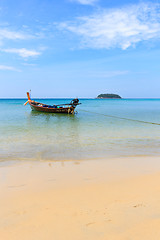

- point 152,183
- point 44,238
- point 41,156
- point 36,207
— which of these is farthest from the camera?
point 41,156

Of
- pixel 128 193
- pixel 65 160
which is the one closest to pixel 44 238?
pixel 128 193

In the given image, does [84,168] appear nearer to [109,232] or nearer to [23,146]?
[109,232]

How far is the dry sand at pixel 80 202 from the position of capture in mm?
2783

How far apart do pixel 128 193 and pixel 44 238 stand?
2.04 metres

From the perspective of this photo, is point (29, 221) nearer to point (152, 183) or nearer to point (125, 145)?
point (152, 183)

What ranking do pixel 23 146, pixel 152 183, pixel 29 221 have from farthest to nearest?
1. pixel 23 146
2. pixel 152 183
3. pixel 29 221

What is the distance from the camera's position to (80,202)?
3613 mm

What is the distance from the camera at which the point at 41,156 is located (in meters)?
7.28

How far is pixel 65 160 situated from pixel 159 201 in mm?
3770

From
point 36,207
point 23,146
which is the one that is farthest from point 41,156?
point 36,207

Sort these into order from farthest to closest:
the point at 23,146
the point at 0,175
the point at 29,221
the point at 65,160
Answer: the point at 23,146 < the point at 65,160 < the point at 0,175 < the point at 29,221

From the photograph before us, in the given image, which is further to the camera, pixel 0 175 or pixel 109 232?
pixel 0 175

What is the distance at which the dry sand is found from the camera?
9.13 feet

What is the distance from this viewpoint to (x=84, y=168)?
18.8 feet
